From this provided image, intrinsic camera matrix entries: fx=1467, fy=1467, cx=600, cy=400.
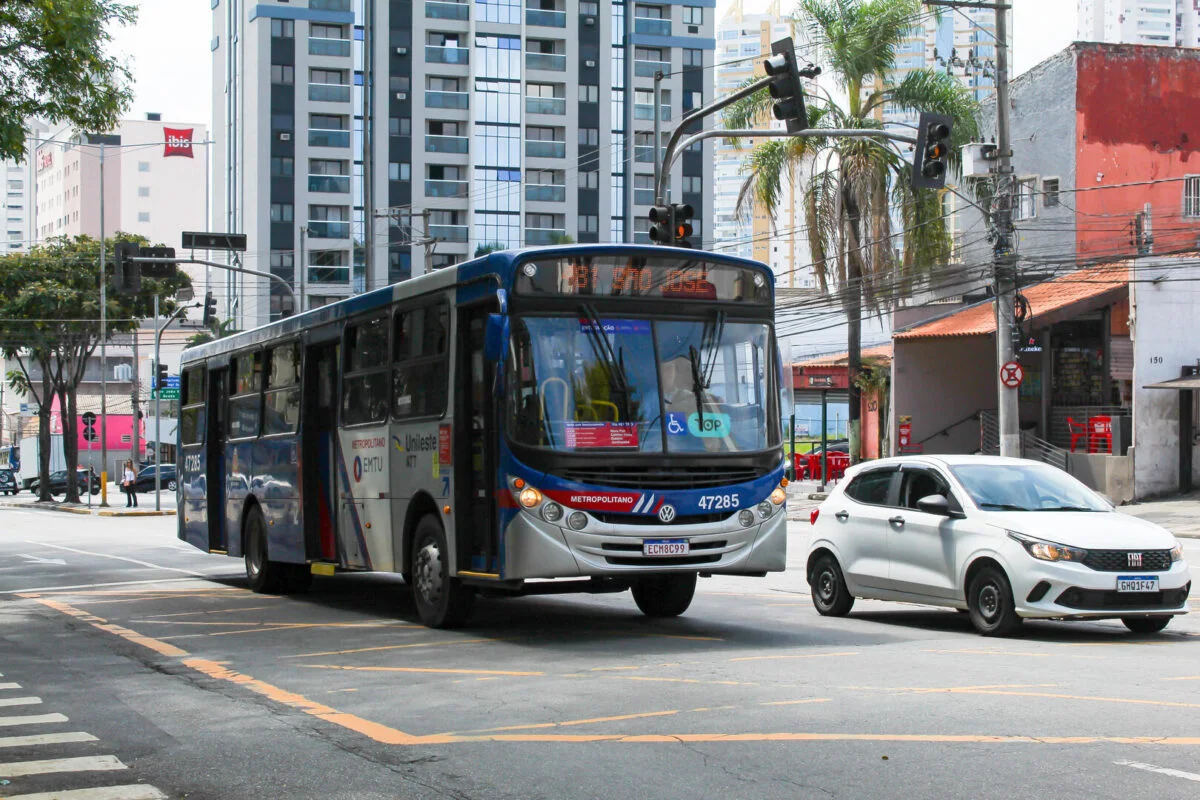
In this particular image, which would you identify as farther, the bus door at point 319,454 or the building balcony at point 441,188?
the building balcony at point 441,188

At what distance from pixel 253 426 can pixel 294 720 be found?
383 inches

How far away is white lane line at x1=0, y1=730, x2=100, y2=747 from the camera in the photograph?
7907mm

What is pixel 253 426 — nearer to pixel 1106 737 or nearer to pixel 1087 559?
pixel 1087 559

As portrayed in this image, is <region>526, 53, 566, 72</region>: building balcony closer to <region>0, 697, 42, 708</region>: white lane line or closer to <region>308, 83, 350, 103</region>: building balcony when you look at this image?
<region>308, 83, 350, 103</region>: building balcony

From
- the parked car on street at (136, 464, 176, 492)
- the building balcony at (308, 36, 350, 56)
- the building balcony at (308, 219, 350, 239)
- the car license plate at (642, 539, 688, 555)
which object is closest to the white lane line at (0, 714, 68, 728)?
the car license plate at (642, 539, 688, 555)

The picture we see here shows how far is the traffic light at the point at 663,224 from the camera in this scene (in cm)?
2094

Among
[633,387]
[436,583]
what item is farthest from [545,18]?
[633,387]

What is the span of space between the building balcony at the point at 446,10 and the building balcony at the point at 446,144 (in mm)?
7016

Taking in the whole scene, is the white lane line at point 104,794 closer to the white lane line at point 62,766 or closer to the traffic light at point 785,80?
the white lane line at point 62,766

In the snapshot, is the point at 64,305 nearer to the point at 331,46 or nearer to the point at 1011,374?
the point at 331,46

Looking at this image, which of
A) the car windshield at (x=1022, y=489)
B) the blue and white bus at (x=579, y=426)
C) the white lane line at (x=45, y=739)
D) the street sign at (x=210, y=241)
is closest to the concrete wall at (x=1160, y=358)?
the street sign at (x=210, y=241)

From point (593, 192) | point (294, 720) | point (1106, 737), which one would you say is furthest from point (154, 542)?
point (593, 192)

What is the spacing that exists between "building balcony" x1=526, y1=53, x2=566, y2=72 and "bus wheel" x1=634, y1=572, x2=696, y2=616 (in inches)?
3016

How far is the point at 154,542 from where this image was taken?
102 feet
